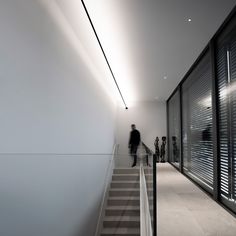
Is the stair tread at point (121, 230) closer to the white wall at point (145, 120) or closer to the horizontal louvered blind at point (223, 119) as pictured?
the horizontal louvered blind at point (223, 119)

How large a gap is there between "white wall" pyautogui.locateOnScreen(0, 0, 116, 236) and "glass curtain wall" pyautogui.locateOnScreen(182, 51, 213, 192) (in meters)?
2.71

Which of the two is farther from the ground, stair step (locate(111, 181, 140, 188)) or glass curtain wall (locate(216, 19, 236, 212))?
glass curtain wall (locate(216, 19, 236, 212))

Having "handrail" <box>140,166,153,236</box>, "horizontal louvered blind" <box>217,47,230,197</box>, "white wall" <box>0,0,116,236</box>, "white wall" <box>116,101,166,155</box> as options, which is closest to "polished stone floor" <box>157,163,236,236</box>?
"handrail" <box>140,166,153,236</box>

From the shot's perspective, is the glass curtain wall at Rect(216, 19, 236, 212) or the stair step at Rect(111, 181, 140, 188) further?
the stair step at Rect(111, 181, 140, 188)

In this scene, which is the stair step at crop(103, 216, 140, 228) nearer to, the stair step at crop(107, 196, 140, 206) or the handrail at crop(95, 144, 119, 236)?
the handrail at crop(95, 144, 119, 236)

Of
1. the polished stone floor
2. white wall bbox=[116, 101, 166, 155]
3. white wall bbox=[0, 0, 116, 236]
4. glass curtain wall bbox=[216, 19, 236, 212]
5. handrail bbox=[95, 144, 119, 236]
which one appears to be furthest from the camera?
white wall bbox=[116, 101, 166, 155]

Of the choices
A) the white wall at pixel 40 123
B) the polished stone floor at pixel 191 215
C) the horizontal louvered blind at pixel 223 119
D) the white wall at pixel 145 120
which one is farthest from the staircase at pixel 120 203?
the white wall at pixel 145 120

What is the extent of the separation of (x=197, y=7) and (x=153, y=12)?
28.2 inches

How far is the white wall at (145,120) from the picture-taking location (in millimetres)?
13211

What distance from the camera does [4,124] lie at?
2150 mm

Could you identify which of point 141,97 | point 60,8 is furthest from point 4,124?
point 141,97

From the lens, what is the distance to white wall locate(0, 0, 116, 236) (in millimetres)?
2223

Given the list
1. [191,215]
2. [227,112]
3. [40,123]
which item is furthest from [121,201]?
[40,123]

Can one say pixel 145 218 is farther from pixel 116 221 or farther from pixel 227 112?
pixel 116 221
